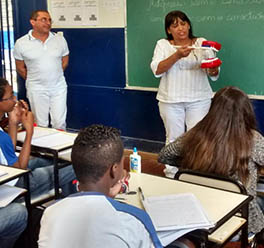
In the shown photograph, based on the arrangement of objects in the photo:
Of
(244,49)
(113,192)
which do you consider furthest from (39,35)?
(113,192)

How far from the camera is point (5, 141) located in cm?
257

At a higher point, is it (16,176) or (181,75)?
(181,75)

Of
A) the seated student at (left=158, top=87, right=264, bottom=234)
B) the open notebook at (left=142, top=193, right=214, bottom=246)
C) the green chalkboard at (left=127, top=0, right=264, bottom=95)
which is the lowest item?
the open notebook at (left=142, top=193, right=214, bottom=246)

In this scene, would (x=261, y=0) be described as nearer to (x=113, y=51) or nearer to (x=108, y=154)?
(x=113, y=51)

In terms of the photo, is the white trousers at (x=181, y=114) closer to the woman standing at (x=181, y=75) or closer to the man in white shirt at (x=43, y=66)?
the woman standing at (x=181, y=75)

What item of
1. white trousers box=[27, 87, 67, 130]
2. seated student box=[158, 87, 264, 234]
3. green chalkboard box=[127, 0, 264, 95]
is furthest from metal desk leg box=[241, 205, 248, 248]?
white trousers box=[27, 87, 67, 130]

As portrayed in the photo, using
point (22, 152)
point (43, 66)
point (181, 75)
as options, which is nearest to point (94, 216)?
point (22, 152)

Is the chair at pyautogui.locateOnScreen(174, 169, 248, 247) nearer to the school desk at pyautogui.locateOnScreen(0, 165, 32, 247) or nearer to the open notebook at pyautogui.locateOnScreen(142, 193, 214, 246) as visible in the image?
the open notebook at pyautogui.locateOnScreen(142, 193, 214, 246)

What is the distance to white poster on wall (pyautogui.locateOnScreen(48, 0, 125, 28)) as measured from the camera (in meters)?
5.05

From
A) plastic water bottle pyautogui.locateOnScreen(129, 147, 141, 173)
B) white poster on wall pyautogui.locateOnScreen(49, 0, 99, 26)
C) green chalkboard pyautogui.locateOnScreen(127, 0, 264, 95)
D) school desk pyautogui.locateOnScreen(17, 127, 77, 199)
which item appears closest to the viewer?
plastic water bottle pyautogui.locateOnScreen(129, 147, 141, 173)

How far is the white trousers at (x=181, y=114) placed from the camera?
12.5 feet

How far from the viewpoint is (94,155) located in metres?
1.35

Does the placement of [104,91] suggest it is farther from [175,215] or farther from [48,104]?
[175,215]

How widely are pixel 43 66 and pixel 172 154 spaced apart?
2.66 meters
